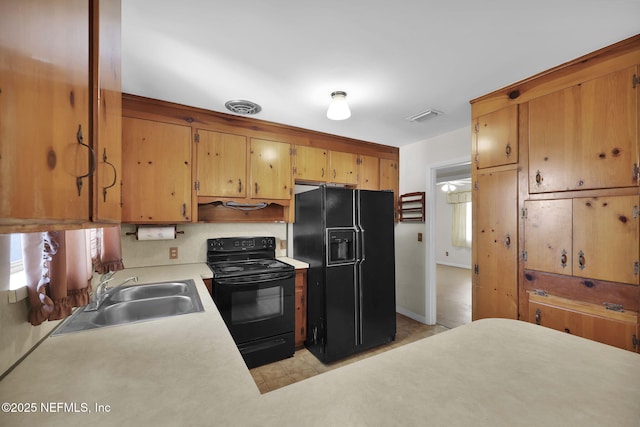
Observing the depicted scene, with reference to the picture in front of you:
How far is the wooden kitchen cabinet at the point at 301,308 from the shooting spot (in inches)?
110

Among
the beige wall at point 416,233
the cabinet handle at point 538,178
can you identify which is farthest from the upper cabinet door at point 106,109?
the beige wall at point 416,233

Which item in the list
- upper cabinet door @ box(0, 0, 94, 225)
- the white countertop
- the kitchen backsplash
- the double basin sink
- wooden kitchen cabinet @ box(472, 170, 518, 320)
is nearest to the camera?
upper cabinet door @ box(0, 0, 94, 225)

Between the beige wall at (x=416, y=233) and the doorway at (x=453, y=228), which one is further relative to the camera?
the doorway at (x=453, y=228)

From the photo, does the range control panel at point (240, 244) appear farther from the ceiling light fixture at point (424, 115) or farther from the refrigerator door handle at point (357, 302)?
the ceiling light fixture at point (424, 115)

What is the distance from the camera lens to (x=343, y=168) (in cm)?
341

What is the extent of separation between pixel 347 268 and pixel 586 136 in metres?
2.03

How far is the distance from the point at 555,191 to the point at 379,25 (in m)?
1.61

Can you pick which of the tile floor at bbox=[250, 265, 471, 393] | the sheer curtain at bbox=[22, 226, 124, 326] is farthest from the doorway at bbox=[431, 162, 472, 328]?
the sheer curtain at bbox=[22, 226, 124, 326]

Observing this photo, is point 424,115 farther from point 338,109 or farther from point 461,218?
point 461,218

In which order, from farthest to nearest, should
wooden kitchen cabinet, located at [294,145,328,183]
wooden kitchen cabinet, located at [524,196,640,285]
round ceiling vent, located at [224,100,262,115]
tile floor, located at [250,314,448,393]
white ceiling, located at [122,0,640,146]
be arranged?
wooden kitchen cabinet, located at [294,145,328,183] → round ceiling vent, located at [224,100,262,115] → tile floor, located at [250,314,448,393] → wooden kitchen cabinet, located at [524,196,640,285] → white ceiling, located at [122,0,640,146]

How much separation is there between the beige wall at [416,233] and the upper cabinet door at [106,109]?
316cm

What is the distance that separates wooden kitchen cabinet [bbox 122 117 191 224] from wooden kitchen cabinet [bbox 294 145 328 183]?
1.13 meters

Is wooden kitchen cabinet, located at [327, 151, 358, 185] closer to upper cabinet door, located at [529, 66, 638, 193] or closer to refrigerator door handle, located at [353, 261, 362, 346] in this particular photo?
refrigerator door handle, located at [353, 261, 362, 346]

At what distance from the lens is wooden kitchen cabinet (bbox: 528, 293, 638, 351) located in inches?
62.0
